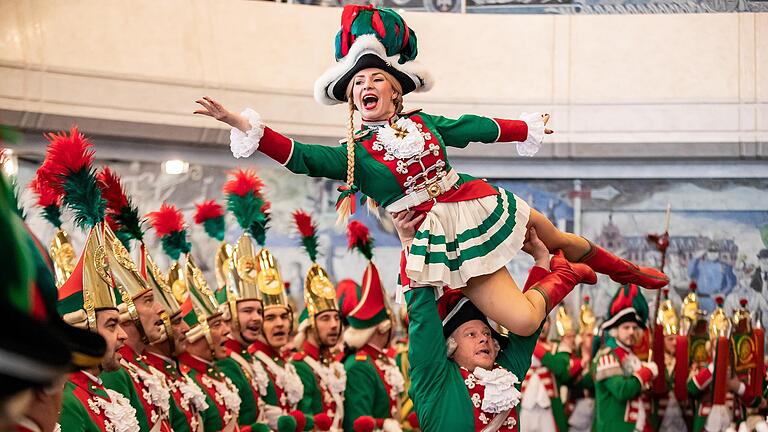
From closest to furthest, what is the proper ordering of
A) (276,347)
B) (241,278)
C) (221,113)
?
1. (221,113)
2. (241,278)
3. (276,347)

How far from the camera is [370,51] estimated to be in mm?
4852

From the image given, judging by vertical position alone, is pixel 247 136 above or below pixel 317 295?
above

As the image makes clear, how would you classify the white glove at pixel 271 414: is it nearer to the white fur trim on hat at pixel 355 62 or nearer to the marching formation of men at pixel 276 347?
the marching formation of men at pixel 276 347

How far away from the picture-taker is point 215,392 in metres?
6.58

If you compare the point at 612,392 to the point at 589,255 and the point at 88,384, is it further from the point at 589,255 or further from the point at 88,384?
the point at 88,384

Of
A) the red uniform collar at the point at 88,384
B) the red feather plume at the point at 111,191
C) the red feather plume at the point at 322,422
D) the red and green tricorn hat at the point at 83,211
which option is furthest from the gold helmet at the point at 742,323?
the red uniform collar at the point at 88,384

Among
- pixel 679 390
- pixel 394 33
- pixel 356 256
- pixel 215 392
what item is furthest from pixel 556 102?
pixel 394 33

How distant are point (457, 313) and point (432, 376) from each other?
0.33 meters

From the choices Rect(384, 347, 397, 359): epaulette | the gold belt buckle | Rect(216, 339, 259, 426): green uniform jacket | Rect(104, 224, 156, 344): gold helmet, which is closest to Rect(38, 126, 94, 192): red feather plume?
Rect(104, 224, 156, 344): gold helmet

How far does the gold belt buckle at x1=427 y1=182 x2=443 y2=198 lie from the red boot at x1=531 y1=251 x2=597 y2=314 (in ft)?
1.86

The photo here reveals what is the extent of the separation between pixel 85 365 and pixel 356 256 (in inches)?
421

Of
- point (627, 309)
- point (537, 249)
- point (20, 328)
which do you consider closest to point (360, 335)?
point (627, 309)

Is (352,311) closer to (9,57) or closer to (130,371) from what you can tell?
(130,371)

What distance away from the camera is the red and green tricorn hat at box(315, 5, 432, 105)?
4.86m
